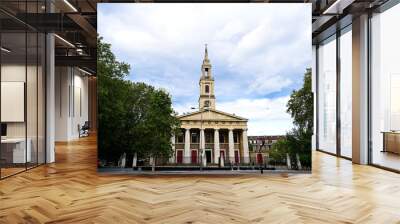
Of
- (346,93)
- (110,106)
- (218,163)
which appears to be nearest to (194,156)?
(218,163)

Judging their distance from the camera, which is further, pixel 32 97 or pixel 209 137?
pixel 32 97

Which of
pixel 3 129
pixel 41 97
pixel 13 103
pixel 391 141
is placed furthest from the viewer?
pixel 41 97

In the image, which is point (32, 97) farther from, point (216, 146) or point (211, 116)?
point (216, 146)

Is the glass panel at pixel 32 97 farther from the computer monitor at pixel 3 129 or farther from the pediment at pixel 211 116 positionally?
the pediment at pixel 211 116

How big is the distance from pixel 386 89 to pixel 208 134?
3.57 m

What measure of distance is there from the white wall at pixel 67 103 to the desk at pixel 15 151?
7688mm

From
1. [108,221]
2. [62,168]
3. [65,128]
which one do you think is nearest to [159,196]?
[108,221]

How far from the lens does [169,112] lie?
6531mm

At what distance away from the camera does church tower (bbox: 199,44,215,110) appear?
257 inches

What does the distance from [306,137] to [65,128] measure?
34.9ft

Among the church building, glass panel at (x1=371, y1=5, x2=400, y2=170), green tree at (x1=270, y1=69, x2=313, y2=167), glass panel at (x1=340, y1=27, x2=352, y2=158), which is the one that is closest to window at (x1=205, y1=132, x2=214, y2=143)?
the church building

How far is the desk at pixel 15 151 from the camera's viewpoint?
20.2 ft

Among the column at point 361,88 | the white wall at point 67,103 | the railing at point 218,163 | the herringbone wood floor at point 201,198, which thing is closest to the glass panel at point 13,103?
the herringbone wood floor at point 201,198

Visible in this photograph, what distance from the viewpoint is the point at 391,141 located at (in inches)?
276
